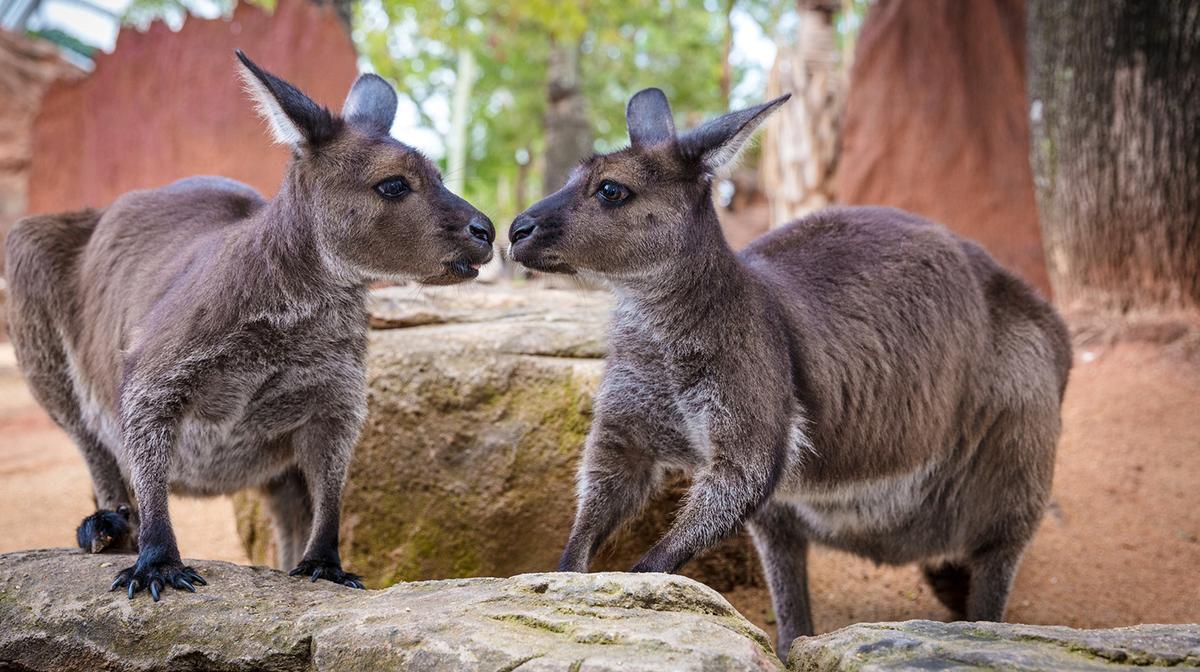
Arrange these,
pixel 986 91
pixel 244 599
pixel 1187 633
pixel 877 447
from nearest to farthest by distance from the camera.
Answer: pixel 1187 633 → pixel 244 599 → pixel 877 447 → pixel 986 91

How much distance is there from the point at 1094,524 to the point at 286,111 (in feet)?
17.7

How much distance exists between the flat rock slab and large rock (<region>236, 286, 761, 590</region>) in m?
2.31

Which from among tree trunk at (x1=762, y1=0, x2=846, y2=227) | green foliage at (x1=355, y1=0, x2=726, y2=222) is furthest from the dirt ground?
green foliage at (x1=355, y1=0, x2=726, y2=222)

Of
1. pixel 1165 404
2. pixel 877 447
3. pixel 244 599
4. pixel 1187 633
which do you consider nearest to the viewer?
pixel 1187 633

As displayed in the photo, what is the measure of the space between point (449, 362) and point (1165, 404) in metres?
5.08

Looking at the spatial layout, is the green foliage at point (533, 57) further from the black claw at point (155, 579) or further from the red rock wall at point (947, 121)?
the black claw at point (155, 579)

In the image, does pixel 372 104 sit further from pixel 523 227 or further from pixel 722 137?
pixel 722 137

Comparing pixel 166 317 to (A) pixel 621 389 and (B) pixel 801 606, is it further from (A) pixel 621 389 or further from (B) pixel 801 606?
(B) pixel 801 606

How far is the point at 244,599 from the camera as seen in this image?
383cm

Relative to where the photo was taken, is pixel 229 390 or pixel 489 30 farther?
pixel 489 30

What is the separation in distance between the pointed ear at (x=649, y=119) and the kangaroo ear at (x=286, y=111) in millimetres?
1290

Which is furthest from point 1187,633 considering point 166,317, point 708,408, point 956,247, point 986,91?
point 986,91

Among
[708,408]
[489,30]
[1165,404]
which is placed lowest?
[1165,404]

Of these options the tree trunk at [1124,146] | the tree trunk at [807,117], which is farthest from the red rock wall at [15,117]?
the tree trunk at [1124,146]
